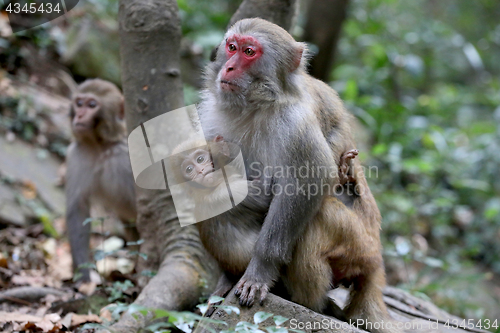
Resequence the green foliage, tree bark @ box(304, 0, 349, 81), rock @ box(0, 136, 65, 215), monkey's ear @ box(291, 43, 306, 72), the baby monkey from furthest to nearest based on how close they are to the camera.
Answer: tree bark @ box(304, 0, 349, 81)
the green foliage
rock @ box(0, 136, 65, 215)
monkey's ear @ box(291, 43, 306, 72)
the baby monkey

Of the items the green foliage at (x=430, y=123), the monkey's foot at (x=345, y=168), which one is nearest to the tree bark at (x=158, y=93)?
the monkey's foot at (x=345, y=168)

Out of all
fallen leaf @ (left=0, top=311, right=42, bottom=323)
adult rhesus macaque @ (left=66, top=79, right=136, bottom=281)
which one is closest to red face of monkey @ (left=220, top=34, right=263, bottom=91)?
fallen leaf @ (left=0, top=311, right=42, bottom=323)

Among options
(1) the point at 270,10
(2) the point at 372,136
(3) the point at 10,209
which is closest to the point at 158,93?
(1) the point at 270,10

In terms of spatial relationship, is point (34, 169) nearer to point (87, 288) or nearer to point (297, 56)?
point (87, 288)

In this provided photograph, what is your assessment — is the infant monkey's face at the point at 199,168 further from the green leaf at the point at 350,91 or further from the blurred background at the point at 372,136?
the green leaf at the point at 350,91

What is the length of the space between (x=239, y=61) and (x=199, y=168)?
0.92 meters

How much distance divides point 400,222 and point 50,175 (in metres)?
6.51

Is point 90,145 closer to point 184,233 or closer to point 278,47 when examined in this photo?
point 184,233

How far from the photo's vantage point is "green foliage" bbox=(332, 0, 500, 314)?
9492 millimetres

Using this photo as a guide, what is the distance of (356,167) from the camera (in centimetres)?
410

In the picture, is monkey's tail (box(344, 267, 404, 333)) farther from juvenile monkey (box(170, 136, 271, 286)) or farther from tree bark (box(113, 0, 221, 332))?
tree bark (box(113, 0, 221, 332))

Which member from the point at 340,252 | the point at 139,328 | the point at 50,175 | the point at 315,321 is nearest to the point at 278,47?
the point at 340,252

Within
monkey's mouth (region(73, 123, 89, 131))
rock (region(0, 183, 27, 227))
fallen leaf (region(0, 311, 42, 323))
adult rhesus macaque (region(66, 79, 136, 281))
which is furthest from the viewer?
rock (region(0, 183, 27, 227))

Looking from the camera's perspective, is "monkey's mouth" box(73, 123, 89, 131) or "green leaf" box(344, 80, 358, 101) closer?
"monkey's mouth" box(73, 123, 89, 131)
